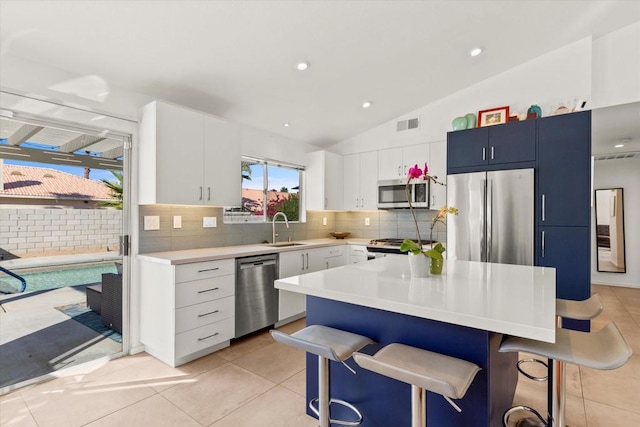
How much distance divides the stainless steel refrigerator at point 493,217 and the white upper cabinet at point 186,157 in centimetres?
250

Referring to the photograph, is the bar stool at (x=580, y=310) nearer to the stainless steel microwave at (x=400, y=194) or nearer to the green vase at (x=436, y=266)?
the green vase at (x=436, y=266)

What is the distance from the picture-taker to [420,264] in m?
1.92

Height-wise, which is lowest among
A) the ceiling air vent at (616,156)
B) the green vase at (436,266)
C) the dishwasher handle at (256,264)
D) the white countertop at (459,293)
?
the dishwasher handle at (256,264)

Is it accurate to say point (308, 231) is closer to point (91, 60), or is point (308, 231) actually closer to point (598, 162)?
point (91, 60)

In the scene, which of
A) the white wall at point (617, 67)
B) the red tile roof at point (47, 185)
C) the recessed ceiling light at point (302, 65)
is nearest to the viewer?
the red tile roof at point (47, 185)

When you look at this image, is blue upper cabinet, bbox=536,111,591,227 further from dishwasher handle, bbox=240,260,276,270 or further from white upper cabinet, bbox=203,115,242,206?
white upper cabinet, bbox=203,115,242,206

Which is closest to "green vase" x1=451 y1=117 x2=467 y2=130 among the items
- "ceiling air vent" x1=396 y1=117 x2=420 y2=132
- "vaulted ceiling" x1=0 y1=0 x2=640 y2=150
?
"vaulted ceiling" x1=0 y1=0 x2=640 y2=150

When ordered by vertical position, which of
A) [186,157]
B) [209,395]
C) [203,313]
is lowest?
[209,395]

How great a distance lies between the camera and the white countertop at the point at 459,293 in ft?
3.80

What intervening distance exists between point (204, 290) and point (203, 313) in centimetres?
20

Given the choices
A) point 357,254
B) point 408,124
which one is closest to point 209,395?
point 357,254

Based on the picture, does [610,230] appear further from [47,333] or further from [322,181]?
Answer: [47,333]

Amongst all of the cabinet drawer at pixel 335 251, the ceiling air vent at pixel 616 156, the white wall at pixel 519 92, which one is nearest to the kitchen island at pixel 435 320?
the cabinet drawer at pixel 335 251

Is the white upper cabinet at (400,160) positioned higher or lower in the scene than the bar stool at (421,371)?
higher
